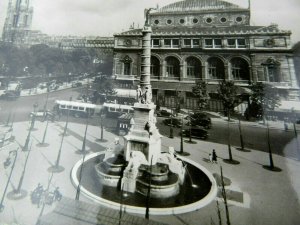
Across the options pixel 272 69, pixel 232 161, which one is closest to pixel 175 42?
pixel 272 69

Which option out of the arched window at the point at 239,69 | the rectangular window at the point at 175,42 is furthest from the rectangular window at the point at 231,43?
the rectangular window at the point at 175,42

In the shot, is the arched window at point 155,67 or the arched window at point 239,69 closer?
the arched window at point 239,69

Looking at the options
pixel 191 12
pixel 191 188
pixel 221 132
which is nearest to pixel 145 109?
pixel 191 188

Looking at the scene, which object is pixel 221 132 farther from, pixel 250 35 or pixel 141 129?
pixel 250 35

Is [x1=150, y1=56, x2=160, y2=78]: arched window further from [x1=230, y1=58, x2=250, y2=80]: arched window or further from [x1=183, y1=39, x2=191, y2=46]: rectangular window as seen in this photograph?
[x1=230, y1=58, x2=250, y2=80]: arched window

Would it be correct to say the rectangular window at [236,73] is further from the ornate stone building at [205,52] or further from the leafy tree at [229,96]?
the leafy tree at [229,96]

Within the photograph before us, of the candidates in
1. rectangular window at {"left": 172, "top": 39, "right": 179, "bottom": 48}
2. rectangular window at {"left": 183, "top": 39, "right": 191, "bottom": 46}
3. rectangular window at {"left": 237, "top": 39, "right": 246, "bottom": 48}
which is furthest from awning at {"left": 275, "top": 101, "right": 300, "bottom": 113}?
rectangular window at {"left": 172, "top": 39, "right": 179, "bottom": 48}

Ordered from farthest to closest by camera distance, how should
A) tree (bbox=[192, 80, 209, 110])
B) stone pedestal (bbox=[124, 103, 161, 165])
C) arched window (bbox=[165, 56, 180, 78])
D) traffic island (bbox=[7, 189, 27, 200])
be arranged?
arched window (bbox=[165, 56, 180, 78]), tree (bbox=[192, 80, 209, 110]), stone pedestal (bbox=[124, 103, 161, 165]), traffic island (bbox=[7, 189, 27, 200])
